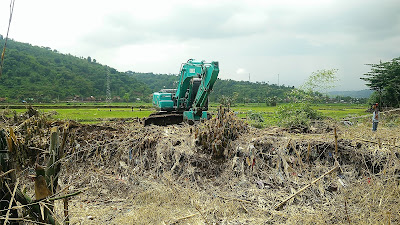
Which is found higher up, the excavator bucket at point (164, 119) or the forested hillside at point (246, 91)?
the forested hillside at point (246, 91)

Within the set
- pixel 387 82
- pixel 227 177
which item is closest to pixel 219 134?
pixel 227 177

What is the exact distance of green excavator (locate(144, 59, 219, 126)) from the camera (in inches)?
Answer: 408

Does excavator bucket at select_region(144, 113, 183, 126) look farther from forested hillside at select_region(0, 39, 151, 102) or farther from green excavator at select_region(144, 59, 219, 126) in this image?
forested hillside at select_region(0, 39, 151, 102)

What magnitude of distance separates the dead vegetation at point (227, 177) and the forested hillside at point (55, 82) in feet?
120

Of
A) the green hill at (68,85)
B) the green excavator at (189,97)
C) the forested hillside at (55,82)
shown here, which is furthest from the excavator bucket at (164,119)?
the forested hillside at (55,82)

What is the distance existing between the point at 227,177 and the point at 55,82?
188 ft

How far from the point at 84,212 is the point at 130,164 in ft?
6.84

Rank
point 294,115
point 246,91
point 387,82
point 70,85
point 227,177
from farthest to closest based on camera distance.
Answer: point 246,91 → point 70,85 → point 387,82 → point 294,115 → point 227,177

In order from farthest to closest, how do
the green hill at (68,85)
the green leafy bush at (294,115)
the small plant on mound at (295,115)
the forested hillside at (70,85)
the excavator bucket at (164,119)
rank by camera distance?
the green hill at (68,85), the forested hillside at (70,85), the excavator bucket at (164,119), the green leafy bush at (294,115), the small plant on mound at (295,115)

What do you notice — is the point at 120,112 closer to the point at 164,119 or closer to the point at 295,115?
the point at 164,119

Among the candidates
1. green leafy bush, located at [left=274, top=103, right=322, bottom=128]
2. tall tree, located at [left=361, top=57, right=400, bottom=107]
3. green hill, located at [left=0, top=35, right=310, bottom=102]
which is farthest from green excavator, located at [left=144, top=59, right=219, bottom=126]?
green hill, located at [left=0, top=35, right=310, bottom=102]

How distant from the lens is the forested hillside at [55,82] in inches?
1793

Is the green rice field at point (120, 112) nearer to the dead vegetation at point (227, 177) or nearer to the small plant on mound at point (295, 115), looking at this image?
the small plant on mound at point (295, 115)

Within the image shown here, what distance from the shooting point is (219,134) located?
665cm
